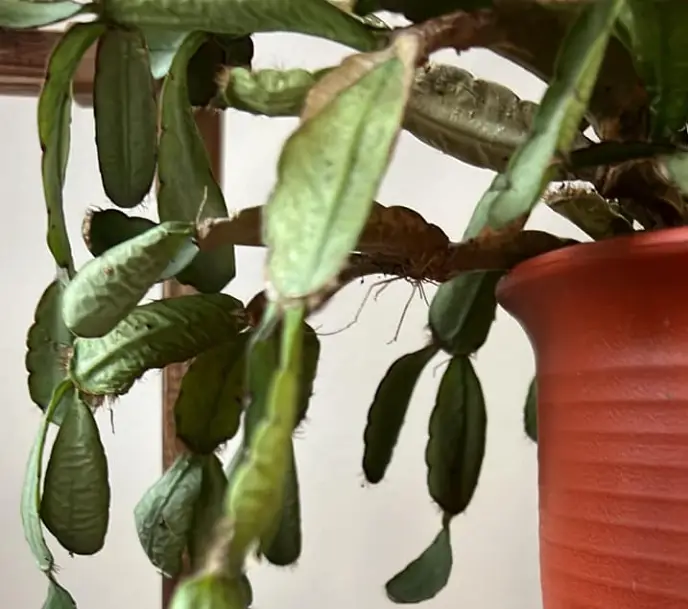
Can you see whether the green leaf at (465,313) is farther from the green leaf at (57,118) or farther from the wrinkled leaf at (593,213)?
the green leaf at (57,118)

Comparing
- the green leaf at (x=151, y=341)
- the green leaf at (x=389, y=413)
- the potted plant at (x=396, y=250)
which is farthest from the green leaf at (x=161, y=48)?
the green leaf at (x=389, y=413)

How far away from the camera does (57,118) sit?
511mm

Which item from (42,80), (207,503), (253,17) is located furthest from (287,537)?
(42,80)

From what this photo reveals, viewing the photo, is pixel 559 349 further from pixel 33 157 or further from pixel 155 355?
pixel 33 157

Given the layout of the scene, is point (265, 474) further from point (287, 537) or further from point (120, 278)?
point (287, 537)

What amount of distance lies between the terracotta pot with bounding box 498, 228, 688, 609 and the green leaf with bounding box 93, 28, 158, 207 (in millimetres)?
222

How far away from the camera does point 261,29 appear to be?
47 cm

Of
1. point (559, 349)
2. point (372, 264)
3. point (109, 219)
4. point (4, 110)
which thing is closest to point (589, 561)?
point (559, 349)

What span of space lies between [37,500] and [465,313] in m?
0.28

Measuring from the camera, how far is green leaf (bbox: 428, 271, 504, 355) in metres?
0.62

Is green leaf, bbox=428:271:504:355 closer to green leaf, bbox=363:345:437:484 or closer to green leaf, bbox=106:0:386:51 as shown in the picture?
green leaf, bbox=363:345:437:484

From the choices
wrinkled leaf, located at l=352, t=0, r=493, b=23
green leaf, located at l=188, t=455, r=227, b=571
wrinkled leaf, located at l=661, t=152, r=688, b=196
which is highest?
wrinkled leaf, located at l=352, t=0, r=493, b=23

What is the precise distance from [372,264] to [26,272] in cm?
67

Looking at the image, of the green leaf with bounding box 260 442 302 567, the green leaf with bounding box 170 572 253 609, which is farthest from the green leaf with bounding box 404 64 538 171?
the green leaf with bounding box 170 572 253 609
